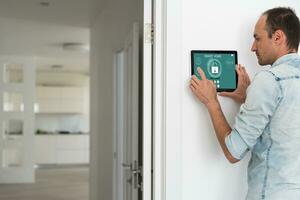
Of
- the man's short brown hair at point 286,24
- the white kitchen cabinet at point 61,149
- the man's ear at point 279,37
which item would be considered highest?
the man's short brown hair at point 286,24

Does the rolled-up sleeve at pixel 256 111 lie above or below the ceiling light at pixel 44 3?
below

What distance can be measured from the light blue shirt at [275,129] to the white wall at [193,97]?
0.33 meters

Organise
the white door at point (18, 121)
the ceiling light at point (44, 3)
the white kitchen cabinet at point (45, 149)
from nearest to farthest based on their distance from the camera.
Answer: the ceiling light at point (44, 3), the white door at point (18, 121), the white kitchen cabinet at point (45, 149)

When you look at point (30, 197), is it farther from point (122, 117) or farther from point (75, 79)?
point (75, 79)

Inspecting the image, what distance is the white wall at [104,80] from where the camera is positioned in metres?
3.82

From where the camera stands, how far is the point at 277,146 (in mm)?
1591

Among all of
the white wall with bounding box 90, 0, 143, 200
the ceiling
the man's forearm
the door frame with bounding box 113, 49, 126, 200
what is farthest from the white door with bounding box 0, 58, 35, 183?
the man's forearm

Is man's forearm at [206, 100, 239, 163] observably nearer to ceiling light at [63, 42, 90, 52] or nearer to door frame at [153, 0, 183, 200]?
door frame at [153, 0, 183, 200]

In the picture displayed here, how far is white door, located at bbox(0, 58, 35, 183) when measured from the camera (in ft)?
27.3

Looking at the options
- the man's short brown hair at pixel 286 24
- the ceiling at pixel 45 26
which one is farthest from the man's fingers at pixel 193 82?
the ceiling at pixel 45 26

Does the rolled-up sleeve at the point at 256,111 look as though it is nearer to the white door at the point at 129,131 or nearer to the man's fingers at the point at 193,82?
the man's fingers at the point at 193,82

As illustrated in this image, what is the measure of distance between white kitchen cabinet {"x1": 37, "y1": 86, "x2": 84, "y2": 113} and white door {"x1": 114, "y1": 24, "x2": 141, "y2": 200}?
27.6 ft

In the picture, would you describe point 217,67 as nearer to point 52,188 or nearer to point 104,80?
point 104,80

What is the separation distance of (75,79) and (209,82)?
10.8 m
